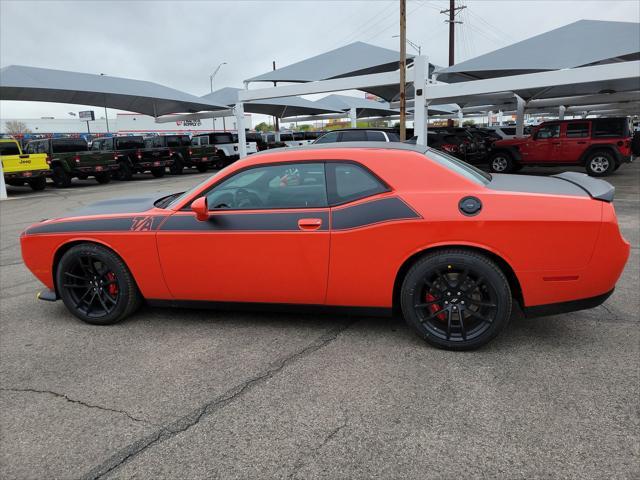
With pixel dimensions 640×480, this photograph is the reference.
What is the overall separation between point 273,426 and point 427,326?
137cm

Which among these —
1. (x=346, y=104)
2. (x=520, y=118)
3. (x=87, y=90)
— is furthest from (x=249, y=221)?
(x=346, y=104)

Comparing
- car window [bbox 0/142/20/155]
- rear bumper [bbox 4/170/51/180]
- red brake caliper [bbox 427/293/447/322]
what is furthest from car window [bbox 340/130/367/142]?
car window [bbox 0/142/20/155]

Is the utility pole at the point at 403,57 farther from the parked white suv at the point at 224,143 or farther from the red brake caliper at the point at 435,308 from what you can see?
the red brake caliper at the point at 435,308

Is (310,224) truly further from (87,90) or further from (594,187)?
(87,90)

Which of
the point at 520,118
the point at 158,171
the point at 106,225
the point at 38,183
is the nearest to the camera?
the point at 106,225

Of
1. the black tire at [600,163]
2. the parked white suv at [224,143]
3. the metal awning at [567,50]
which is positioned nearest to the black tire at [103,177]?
the parked white suv at [224,143]

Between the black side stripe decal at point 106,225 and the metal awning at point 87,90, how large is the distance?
17.3m

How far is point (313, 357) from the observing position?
331 cm

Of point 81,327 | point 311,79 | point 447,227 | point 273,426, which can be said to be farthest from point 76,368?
point 311,79

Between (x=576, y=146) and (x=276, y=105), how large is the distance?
21581mm

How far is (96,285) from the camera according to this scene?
4012mm

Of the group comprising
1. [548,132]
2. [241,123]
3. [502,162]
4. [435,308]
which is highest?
[241,123]

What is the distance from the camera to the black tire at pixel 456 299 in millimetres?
3154

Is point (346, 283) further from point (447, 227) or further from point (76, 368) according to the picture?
point (76, 368)
